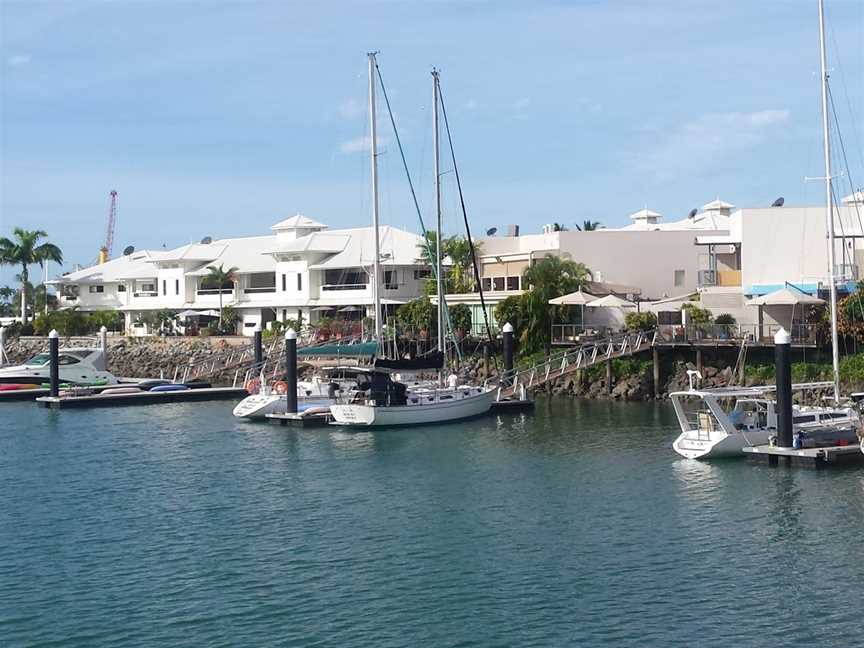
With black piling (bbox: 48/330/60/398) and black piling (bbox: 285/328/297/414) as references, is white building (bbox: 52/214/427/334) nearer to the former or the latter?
black piling (bbox: 48/330/60/398)

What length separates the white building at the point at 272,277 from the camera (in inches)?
3206

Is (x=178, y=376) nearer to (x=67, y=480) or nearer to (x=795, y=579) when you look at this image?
(x=67, y=480)

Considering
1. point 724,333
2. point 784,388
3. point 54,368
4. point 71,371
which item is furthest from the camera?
point 71,371

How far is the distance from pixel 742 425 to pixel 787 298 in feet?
54.7

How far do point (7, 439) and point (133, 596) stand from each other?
26.8 meters

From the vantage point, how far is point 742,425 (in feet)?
128

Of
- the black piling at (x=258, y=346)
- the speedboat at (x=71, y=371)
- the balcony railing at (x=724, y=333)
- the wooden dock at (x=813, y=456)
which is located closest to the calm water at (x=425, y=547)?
the wooden dock at (x=813, y=456)

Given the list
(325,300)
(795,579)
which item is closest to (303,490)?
(795,579)

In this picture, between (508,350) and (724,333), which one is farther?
(508,350)

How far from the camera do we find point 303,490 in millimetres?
35688

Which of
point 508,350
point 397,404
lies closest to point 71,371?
point 508,350

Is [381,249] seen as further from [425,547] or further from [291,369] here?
[425,547]

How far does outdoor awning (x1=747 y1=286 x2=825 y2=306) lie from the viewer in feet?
176

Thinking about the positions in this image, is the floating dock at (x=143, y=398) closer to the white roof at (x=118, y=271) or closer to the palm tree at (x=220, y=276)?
the palm tree at (x=220, y=276)
